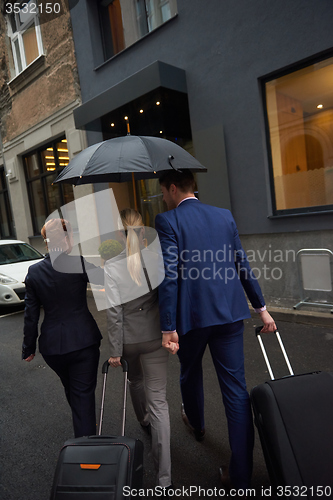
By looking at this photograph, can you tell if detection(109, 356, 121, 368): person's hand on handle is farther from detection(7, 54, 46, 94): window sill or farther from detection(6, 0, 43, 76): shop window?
detection(6, 0, 43, 76): shop window

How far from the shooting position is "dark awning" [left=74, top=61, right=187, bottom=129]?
6590mm

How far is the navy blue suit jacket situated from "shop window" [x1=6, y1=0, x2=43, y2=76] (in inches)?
435

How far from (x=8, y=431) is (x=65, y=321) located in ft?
5.08

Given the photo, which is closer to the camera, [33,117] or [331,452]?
[331,452]

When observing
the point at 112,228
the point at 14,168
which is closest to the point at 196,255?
the point at 112,228

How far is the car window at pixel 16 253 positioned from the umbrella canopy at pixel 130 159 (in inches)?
245

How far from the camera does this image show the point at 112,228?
372 inches

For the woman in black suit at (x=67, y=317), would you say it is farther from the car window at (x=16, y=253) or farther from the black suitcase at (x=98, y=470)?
the car window at (x=16, y=253)

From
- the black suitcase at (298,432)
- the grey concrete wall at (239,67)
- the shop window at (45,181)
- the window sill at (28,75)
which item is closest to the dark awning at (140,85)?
the grey concrete wall at (239,67)

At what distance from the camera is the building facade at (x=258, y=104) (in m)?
5.69

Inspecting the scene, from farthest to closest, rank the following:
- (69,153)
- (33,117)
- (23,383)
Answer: (33,117) < (69,153) < (23,383)

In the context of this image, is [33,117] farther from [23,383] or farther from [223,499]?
[223,499]

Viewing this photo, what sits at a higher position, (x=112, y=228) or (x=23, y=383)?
(x=112, y=228)

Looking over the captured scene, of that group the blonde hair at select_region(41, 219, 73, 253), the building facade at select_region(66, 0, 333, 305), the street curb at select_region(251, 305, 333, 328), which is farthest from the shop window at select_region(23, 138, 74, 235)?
the blonde hair at select_region(41, 219, 73, 253)
